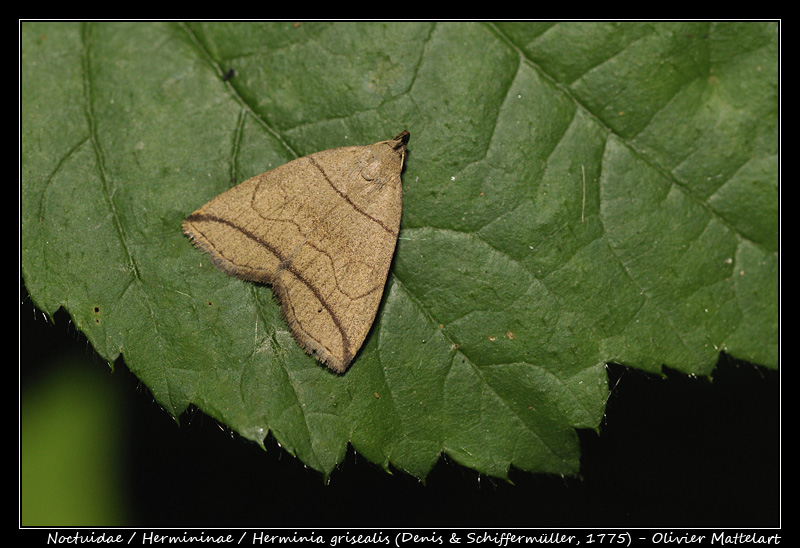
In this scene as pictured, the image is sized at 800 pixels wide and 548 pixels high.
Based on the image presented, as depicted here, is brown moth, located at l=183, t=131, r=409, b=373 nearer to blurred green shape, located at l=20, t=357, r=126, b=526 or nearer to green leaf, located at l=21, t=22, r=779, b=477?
green leaf, located at l=21, t=22, r=779, b=477

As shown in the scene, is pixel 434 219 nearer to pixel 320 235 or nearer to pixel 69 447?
pixel 320 235

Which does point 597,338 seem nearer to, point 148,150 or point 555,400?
point 555,400

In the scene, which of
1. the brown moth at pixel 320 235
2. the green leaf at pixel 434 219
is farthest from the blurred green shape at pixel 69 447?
the brown moth at pixel 320 235

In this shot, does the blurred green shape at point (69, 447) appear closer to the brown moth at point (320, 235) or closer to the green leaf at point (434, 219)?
the green leaf at point (434, 219)

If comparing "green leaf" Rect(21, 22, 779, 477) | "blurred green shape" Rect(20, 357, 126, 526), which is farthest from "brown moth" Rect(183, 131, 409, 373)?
"blurred green shape" Rect(20, 357, 126, 526)

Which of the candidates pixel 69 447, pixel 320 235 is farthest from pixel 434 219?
pixel 69 447

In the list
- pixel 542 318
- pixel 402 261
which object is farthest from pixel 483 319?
pixel 402 261

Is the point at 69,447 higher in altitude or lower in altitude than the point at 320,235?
lower
